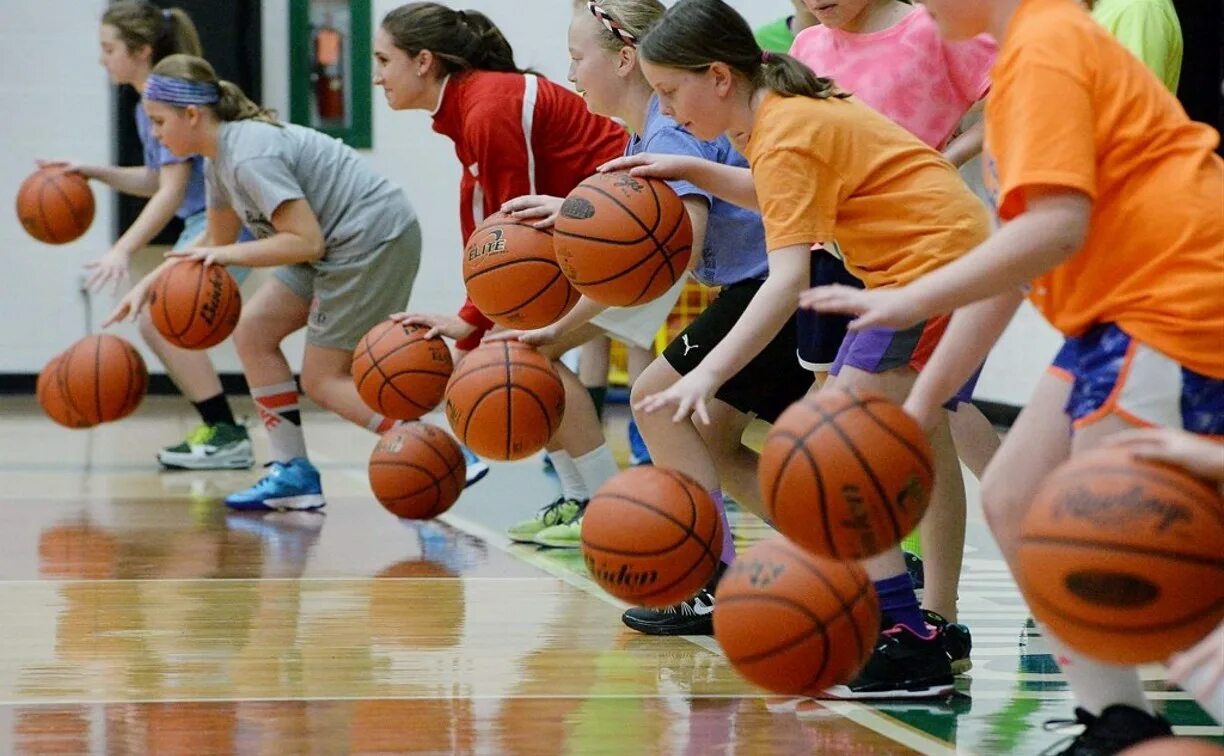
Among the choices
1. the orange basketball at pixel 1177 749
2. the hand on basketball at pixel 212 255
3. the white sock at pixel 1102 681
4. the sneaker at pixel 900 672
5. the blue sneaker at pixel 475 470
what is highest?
the orange basketball at pixel 1177 749

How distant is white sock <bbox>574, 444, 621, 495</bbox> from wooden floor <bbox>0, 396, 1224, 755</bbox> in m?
0.26

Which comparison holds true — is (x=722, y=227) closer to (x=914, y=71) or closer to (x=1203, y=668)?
(x=914, y=71)

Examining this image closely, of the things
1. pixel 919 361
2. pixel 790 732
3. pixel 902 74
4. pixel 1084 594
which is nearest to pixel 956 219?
pixel 919 361

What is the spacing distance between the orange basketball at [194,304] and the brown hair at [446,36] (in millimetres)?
1238

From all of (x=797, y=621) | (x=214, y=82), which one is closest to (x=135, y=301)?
(x=214, y=82)

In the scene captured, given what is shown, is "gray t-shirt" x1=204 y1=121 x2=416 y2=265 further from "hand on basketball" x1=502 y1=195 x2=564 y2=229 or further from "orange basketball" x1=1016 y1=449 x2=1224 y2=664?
"orange basketball" x1=1016 y1=449 x2=1224 y2=664

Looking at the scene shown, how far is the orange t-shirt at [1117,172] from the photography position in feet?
8.29

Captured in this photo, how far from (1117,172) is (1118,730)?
897mm

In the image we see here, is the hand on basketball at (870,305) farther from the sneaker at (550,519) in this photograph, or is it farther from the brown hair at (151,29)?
the brown hair at (151,29)

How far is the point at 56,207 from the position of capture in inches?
299

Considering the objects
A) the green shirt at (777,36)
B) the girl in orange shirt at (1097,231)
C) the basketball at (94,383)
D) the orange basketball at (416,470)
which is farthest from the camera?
the basketball at (94,383)

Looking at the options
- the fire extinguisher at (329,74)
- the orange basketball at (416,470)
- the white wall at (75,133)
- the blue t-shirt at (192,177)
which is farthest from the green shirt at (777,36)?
the fire extinguisher at (329,74)

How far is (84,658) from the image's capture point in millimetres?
3980

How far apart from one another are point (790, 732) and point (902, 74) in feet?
5.80
